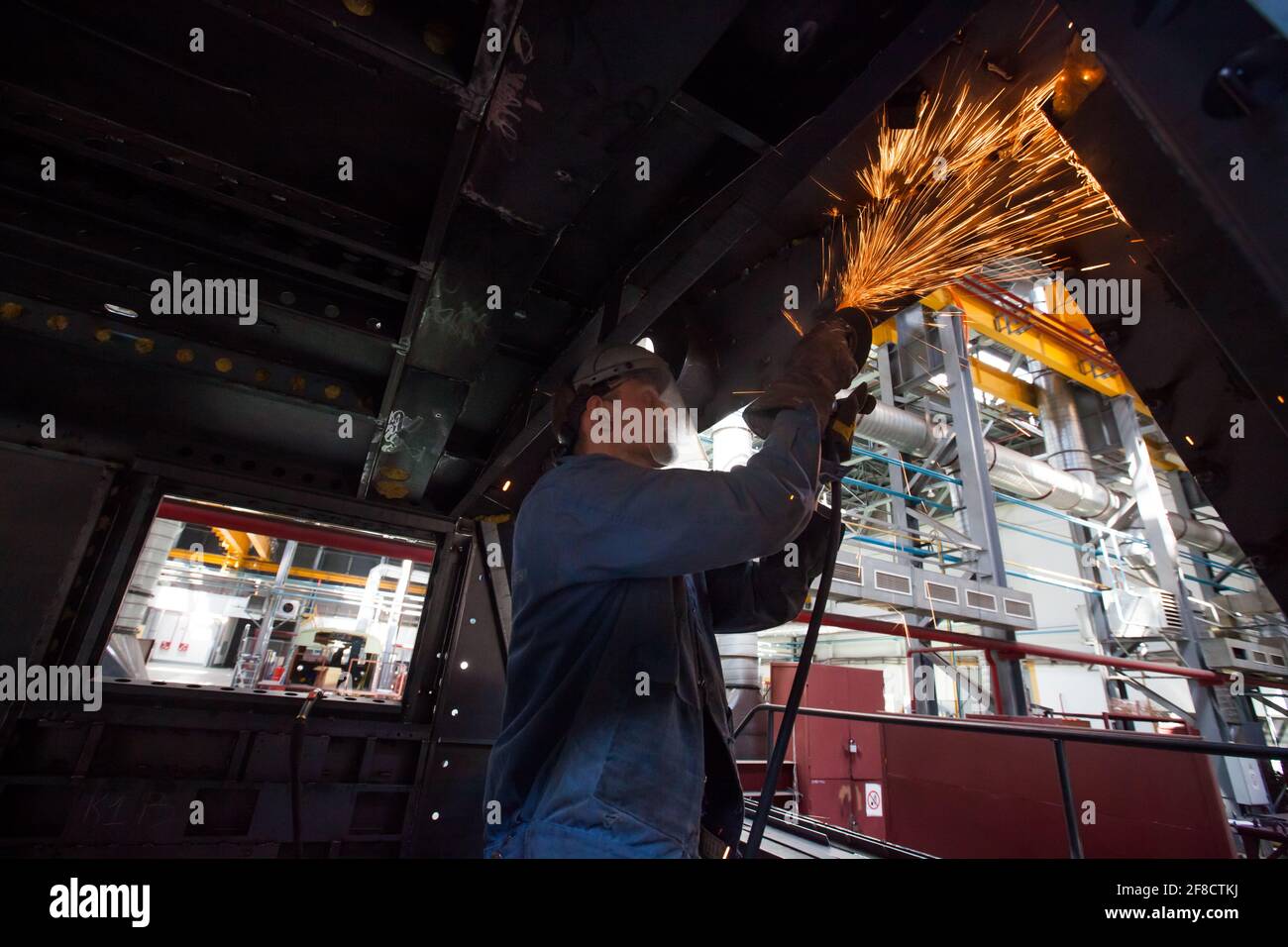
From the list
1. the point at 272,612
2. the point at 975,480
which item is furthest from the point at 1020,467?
the point at 272,612

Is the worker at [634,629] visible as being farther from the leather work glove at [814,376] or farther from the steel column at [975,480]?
the steel column at [975,480]

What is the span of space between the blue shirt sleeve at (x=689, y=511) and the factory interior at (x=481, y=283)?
28 centimetres

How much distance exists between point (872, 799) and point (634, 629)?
584 centimetres

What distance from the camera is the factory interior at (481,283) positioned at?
3.20ft

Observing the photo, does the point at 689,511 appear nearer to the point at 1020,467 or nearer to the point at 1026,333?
the point at 1020,467

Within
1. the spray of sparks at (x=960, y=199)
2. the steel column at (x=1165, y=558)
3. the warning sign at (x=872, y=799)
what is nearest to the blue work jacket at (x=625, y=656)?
the spray of sparks at (x=960, y=199)

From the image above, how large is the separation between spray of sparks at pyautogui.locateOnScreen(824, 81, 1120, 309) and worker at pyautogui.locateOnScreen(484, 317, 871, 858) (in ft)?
0.89

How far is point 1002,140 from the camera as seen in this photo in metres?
1.24

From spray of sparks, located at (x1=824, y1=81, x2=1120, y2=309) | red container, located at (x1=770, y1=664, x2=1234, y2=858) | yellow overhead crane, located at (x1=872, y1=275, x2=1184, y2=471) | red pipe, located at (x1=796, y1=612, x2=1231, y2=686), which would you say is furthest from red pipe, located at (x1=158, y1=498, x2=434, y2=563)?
yellow overhead crane, located at (x1=872, y1=275, x2=1184, y2=471)

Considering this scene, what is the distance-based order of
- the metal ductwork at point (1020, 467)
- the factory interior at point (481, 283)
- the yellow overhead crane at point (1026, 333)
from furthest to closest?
the metal ductwork at point (1020, 467) → the yellow overhead crane at point (1026, 333) → the factory interior at point (481, 283)

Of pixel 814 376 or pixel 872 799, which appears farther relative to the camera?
pixel 872 799

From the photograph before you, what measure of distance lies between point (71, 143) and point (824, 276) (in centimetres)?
193

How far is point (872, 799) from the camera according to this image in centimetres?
574

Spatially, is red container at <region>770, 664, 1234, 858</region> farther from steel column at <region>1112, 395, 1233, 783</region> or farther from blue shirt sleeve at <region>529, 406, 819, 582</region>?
steel column at <region>1112, 395, 1233, 783</region>
